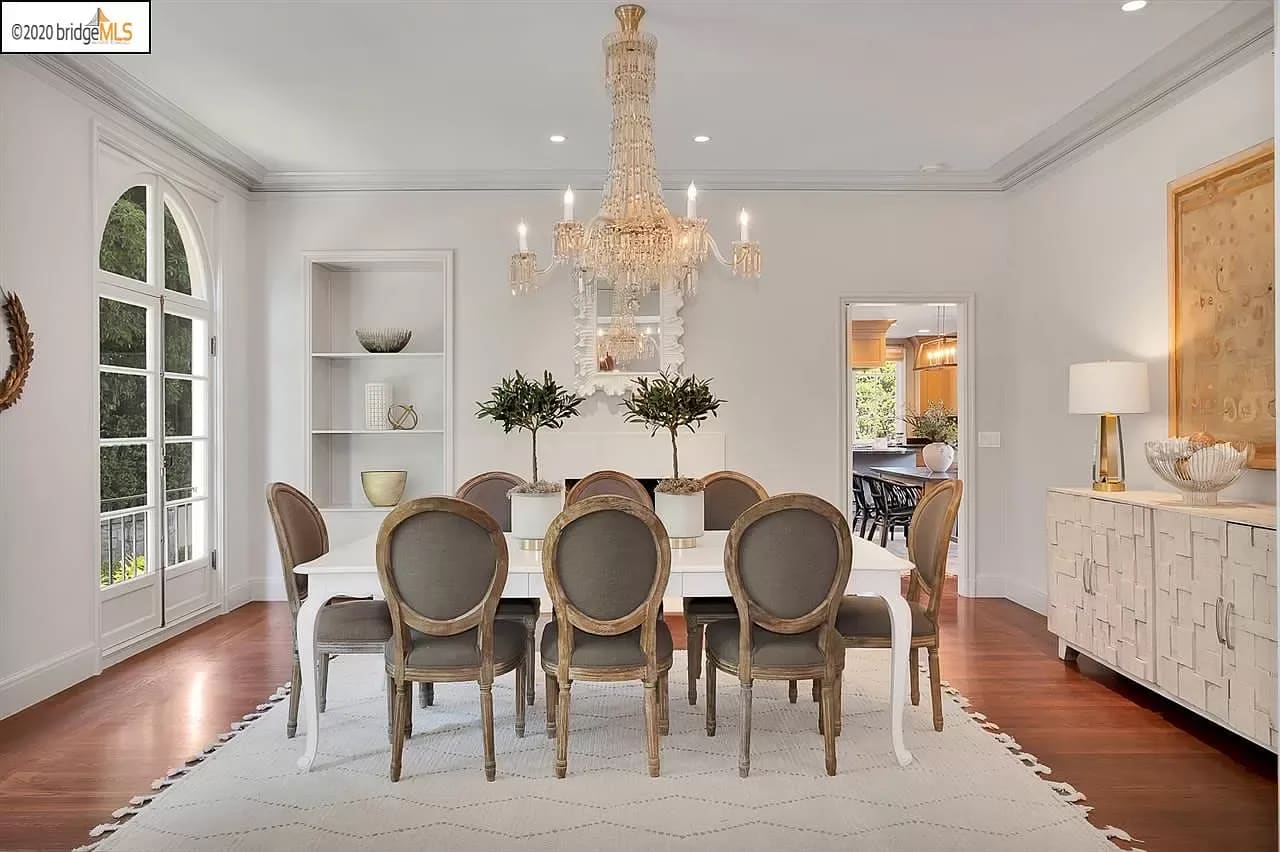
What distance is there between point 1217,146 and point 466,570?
3731mm

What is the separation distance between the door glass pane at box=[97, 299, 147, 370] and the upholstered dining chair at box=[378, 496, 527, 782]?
97.8 inches

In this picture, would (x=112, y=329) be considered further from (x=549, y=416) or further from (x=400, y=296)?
(x=549, y=416)

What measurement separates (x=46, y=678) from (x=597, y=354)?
350cm

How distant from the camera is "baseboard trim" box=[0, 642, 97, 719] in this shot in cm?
358

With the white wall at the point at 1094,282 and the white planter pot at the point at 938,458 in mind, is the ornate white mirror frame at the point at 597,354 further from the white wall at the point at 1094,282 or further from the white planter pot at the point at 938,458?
the white planter pot at the point at 938,458

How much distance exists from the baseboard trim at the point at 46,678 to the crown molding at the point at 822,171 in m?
2.63

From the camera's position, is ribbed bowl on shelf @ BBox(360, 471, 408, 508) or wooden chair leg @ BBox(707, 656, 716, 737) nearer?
wooden chair leg @ BBox(707, 656, 716, 737)

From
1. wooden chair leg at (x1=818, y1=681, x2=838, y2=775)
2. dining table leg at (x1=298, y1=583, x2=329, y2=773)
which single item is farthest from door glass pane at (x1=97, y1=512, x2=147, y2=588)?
wooden chair leg at (x1=818, y1=681, x2=838, y2=775)

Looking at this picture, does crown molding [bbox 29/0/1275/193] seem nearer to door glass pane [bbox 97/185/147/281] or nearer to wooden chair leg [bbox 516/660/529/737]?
door glass pane [bbox 97/185/147/281]

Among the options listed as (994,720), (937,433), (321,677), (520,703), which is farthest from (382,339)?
(937,433)

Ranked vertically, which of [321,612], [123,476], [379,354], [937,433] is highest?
[379,354]

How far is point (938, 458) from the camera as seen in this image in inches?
343

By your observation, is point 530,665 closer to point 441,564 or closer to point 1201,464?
point 441,564

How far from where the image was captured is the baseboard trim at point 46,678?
3.58 meters
